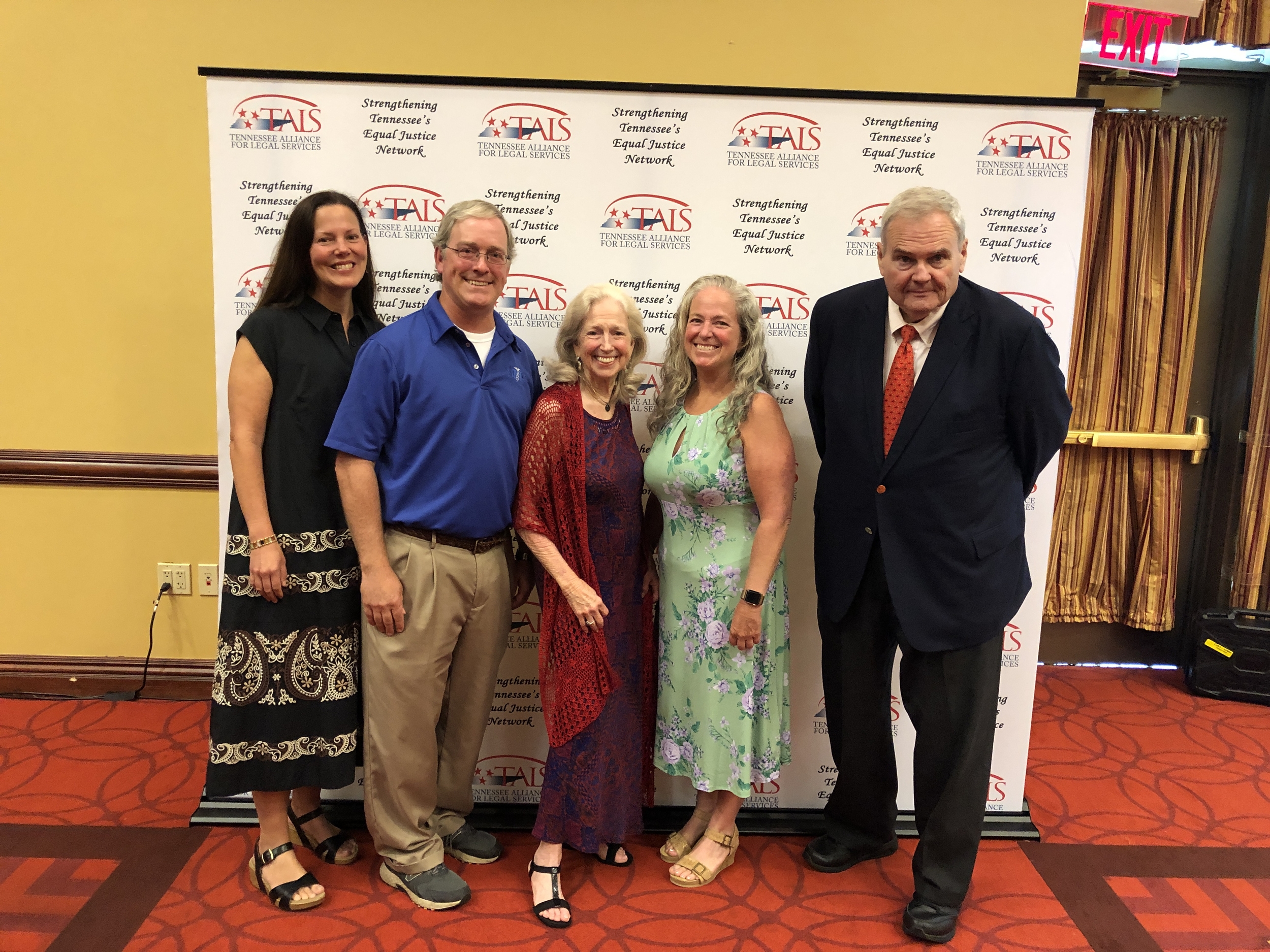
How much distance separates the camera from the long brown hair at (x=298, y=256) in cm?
193

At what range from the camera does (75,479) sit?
310 cm

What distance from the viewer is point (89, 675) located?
3.19m

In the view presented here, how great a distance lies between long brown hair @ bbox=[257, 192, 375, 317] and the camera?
1.93 metres

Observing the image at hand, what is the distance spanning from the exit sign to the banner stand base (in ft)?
9.46

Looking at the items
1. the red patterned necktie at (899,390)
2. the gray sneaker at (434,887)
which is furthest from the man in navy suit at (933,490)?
the gray sneaker at (434,887)

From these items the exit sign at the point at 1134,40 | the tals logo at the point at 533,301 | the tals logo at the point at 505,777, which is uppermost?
the exit sign at the point at 1134,40

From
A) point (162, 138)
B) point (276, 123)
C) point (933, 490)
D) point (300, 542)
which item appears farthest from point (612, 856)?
point (162, 138)

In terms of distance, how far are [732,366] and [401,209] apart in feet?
3.42

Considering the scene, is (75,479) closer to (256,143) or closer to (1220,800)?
(256,143)

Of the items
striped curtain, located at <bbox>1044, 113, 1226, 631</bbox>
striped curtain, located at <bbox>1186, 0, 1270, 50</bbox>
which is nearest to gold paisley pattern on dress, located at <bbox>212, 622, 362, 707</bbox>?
striped curtain, located at <bbox>1044, 113, 1226, 631</bbox>

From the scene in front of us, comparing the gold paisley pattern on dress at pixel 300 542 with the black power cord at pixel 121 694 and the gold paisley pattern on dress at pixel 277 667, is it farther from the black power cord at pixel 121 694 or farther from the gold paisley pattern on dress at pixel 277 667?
the black power cord at pixel 121 694

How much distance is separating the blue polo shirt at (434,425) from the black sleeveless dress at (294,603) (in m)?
0.11

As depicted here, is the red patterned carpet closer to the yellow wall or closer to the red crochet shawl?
→ the red crochet shawl

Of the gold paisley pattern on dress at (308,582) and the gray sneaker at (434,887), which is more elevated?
the gold paisley pattern on dress at (308,582)
